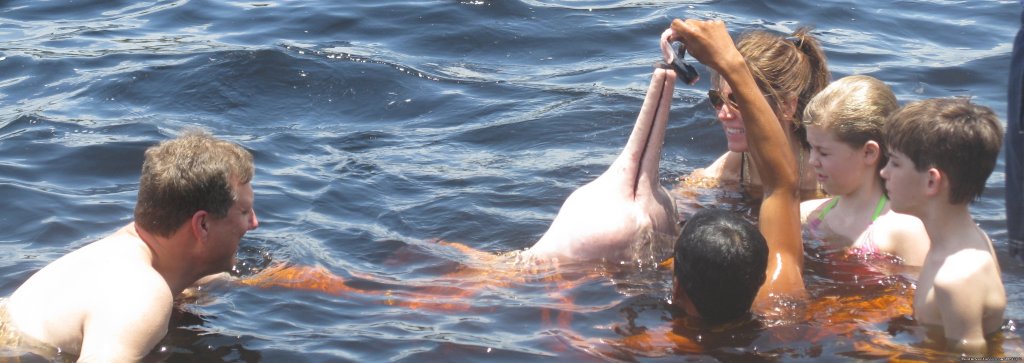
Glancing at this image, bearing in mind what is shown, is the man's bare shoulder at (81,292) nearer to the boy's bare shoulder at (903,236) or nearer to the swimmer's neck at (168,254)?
the swimmer's neck at (168,254)

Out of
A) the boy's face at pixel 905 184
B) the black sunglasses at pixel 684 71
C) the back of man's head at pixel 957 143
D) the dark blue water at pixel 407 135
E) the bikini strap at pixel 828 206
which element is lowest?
the dark blue water at pixel 407 135

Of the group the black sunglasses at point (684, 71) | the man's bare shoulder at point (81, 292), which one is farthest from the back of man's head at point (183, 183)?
the black sunglasses at point (684, 71)

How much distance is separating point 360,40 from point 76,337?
6.61 meters

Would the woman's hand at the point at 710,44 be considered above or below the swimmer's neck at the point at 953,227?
above

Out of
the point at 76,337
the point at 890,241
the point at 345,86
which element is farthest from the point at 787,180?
the point at 345,86

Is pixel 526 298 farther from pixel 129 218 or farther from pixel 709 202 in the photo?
pixel 129 218

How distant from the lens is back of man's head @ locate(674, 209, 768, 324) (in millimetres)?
4816

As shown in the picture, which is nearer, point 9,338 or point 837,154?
point 9,338

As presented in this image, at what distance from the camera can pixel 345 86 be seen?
32.0 feet

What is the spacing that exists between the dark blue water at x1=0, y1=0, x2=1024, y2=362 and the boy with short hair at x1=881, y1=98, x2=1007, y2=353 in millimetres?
264

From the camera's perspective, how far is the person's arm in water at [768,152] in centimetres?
506

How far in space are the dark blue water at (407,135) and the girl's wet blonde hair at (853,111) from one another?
2.37 ft

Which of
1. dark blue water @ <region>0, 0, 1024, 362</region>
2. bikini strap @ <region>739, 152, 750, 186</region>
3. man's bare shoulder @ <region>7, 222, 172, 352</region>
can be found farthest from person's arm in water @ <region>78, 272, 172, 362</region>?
bikini strap @ <region>739, 152, 750, 186</region>

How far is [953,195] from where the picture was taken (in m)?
4.75
